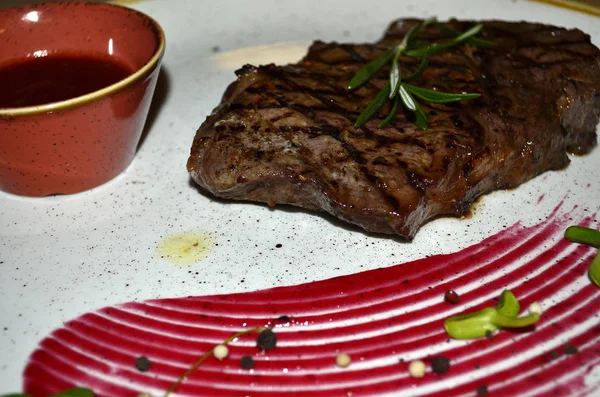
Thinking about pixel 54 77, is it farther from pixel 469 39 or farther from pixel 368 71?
pixel 469 39

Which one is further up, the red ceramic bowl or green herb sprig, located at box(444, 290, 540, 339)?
green herb sprig, located at box(444, 290, 540, 339)

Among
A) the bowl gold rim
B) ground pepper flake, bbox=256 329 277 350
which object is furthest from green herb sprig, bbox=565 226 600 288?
the bowl gold rim

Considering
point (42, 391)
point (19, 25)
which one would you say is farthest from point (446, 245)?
point (19, 25)

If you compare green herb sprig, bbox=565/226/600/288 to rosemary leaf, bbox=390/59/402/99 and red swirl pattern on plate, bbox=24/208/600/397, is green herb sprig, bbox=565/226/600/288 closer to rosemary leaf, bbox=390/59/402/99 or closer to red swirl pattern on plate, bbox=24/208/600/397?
red swirl pattern on plate, bbox=24/208/600/397

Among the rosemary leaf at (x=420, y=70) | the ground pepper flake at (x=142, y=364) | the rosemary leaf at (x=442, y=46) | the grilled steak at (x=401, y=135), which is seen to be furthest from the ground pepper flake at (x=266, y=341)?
the rosemary leaf at (x=442, y=46)

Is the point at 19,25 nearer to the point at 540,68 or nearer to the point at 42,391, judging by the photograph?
the point at 42,391
